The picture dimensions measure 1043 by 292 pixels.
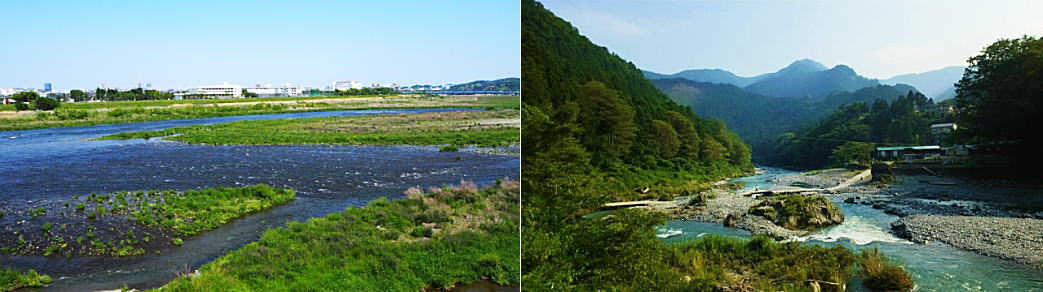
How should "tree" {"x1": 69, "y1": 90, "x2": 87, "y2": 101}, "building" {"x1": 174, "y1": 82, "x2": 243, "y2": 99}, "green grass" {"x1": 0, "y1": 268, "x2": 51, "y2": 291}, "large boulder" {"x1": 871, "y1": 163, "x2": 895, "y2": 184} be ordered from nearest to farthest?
"large boulder" {"x1": 871, "y1": 163, "x2": 895, "y2": 184}, "green grass" {"x1": 0, "y1": 268, "x2": 51, "y2": 291}, "tree" {"x1": 69, "y1": 90, "x2": 87, "y2": 101}, "building" {"x1": 174, "y1": 82, "x2": 243, "y2": 99}

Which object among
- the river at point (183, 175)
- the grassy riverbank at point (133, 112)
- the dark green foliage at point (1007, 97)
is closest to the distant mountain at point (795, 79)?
the dark green foliage at point (1007, 97)

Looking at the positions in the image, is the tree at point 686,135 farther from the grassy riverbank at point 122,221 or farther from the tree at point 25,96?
the tree at point 25,96

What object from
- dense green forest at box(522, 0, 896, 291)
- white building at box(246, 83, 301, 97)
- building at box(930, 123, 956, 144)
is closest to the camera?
building at box(930, 123, 956, 144)

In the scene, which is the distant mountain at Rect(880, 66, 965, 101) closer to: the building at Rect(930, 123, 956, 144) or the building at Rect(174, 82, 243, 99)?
the building at Rect(930, 123, 956, 144)

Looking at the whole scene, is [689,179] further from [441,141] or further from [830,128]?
[441,141]

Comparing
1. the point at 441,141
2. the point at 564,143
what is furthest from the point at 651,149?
the point at 441,141

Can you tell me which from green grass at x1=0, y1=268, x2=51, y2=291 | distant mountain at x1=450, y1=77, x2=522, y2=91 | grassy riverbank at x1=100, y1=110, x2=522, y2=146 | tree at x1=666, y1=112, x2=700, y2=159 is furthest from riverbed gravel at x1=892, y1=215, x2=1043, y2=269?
grassy riverbank at x1=100, y1=110, x2=522, y2=146

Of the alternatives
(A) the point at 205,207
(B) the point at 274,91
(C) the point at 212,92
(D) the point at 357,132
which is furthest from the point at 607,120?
(B) the point at 274,91
